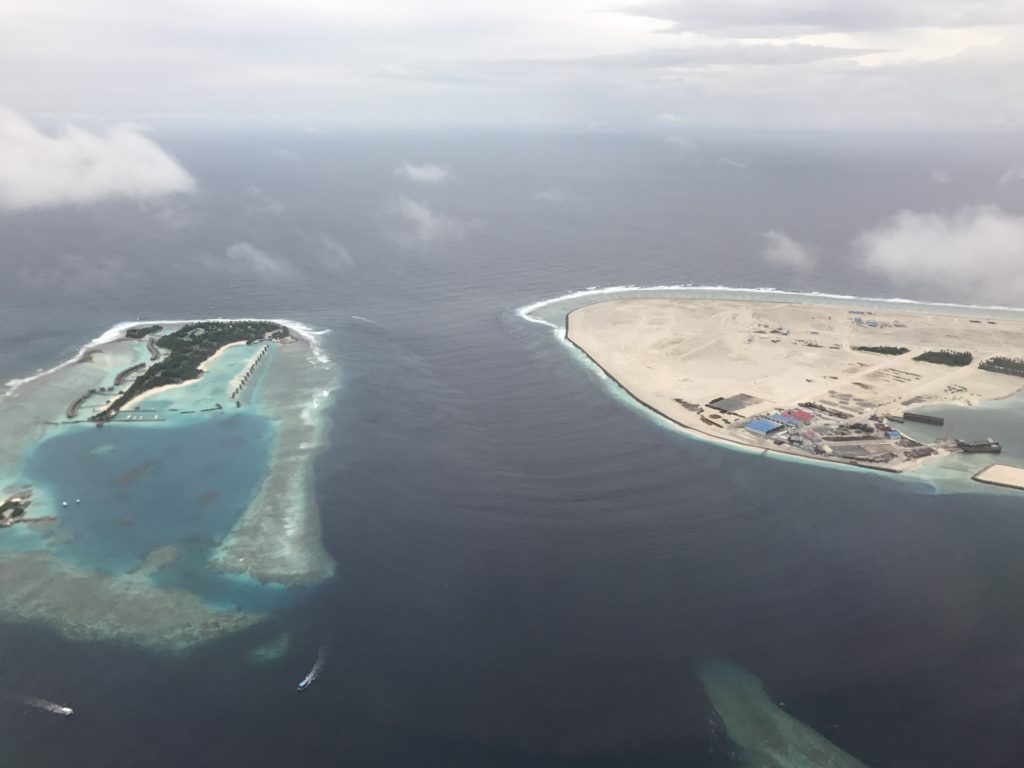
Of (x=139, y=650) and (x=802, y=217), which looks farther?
(x=802, y=217)

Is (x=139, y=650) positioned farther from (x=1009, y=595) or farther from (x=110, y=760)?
(x=1009, y=595)

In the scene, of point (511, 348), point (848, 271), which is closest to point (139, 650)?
point (511, 348)

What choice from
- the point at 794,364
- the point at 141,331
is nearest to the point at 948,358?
the point at 794,364

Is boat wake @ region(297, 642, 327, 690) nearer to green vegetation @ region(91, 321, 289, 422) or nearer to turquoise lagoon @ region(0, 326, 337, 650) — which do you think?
turquoise lagoon @ region(0, 326, 337, 650)

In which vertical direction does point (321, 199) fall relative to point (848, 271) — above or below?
above

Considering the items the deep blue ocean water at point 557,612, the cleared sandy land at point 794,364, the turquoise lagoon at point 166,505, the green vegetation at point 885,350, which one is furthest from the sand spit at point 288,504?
the green vegetation at point 885,350

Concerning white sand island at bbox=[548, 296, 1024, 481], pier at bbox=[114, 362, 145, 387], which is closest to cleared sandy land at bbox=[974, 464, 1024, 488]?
white sand island at bbox=[548, 296, 1024, 481]
